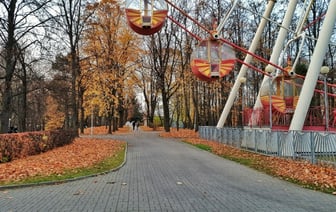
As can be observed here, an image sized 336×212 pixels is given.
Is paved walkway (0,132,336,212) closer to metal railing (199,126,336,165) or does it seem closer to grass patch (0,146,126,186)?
grass patch (0,146,126,186)

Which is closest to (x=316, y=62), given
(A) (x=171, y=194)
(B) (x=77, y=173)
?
(A) (x=171, y=194)

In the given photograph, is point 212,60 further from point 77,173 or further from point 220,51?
point 77,173

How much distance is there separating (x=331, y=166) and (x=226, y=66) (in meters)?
5.50

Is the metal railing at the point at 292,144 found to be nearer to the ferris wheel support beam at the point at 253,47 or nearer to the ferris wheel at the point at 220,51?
the ferris wheel at the point at 220,51

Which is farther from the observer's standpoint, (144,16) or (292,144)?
(292,144)

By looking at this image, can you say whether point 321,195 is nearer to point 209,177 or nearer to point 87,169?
point 209,177

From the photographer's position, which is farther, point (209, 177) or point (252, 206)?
point (209, 177)

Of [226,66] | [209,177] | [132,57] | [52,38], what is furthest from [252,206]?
[132,57]

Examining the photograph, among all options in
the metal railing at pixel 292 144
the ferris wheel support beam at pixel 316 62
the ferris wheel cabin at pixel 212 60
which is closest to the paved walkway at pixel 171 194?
the metal railing at pixel 292 144

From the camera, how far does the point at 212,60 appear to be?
14.6 meters

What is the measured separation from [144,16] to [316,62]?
8.90m

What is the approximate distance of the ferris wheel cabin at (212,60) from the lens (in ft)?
47.0

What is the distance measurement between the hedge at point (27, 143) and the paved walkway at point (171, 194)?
229 inches

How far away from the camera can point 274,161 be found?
15.3 metres
